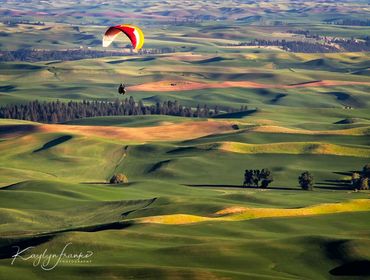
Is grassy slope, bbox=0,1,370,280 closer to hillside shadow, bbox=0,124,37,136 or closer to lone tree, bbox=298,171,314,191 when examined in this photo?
lone tree, bbox=298,171,314,191

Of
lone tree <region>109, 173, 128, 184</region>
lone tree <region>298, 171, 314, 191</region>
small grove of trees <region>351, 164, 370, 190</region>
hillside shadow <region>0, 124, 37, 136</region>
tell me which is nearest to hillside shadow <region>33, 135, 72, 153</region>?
hillside shadow <region>0, 124, 37, 136</region>

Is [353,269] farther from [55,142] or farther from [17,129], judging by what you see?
[17,129]

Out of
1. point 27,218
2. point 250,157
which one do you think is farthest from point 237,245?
point 250,157

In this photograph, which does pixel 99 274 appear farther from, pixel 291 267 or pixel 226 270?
pixel 291 267

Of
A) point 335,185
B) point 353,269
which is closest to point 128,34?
point 353,269

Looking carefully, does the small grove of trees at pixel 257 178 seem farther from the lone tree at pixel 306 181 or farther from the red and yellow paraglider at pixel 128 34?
the red and yellow paraglider at pixel 128 34

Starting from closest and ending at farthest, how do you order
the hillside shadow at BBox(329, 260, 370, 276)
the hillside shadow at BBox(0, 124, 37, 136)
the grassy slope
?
the hillside shadow at BBox(329, 260, 370, 276), the grassy slope, the hillside shadow at BBox(0, 124, 37, 136)
